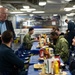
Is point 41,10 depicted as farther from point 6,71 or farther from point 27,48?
point 6,71

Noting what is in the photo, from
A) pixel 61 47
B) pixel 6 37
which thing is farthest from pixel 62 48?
pixel 6 37

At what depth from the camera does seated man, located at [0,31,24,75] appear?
12.0 feet

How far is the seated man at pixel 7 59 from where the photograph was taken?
365 centimetres

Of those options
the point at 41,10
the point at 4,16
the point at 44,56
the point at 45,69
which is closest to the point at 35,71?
the point at 45,69

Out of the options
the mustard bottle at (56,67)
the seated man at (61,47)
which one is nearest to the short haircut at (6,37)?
the mustard bottle at (56,67)

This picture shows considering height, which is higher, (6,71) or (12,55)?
(12,55)

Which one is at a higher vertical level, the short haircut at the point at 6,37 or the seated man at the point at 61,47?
the short haircut at the point at 6,37

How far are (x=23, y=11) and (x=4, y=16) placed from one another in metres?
10.4

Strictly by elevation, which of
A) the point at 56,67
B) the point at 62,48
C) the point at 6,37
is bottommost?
the point at 62,48

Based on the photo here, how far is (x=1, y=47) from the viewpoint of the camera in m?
3.75

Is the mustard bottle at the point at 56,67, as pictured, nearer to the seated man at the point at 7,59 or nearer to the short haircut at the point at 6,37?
the seated man at the point at 7,59

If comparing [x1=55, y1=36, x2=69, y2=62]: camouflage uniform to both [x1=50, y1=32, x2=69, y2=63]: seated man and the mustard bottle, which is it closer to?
[x1=50, y1=32, x2=69, y2=63]: seated man

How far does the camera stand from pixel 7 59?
367cm

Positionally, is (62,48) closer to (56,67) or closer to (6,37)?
(6,37)
